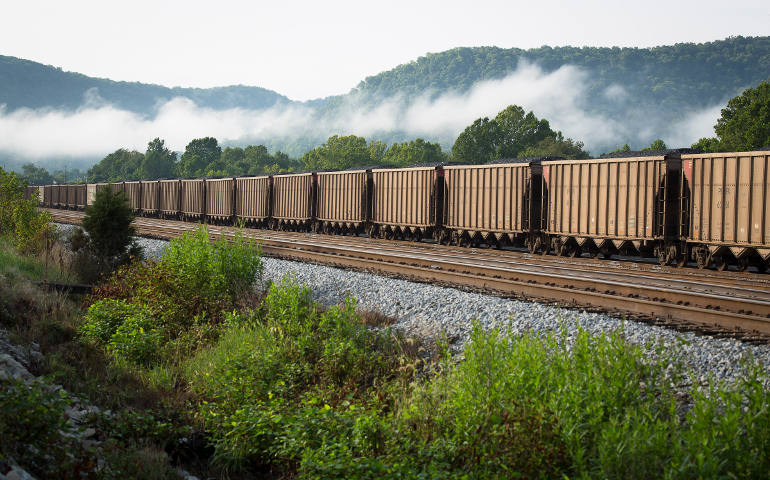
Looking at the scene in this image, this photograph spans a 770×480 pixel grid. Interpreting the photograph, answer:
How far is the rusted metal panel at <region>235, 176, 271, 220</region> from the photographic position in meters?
35.7

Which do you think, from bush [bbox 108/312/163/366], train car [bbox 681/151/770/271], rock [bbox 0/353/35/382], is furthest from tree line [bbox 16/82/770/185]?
rock [bbox 0/353/35/382]

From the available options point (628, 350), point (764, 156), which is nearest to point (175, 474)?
point (628, 350)

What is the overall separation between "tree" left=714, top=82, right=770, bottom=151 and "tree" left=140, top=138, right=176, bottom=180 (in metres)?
143

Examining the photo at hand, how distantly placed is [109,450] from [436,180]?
19947 millimetres

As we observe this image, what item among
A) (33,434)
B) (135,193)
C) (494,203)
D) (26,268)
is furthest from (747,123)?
(33,434)

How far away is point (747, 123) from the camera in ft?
242

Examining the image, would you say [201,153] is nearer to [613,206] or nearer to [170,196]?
[170,196]

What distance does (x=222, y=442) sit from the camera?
6.43m

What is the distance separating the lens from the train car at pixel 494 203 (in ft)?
66.1

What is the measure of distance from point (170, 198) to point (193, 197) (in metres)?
4.36

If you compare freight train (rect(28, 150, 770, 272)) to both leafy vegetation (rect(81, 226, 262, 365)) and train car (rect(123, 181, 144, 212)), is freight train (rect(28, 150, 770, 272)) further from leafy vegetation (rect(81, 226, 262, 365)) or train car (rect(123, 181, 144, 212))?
train car (rect(123, 181, 144, 212))

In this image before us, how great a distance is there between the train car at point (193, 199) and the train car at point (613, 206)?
29.4 metres

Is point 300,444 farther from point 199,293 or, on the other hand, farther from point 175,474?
point 199,293

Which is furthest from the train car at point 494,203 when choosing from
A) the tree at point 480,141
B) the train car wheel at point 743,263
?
the tree at point 480,141
